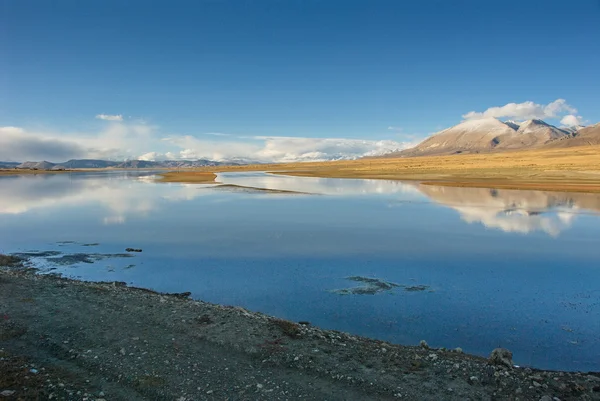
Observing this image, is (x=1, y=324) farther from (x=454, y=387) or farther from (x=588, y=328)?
(x=588, y=328)

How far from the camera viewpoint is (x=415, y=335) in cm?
1048

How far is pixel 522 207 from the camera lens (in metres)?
34.9

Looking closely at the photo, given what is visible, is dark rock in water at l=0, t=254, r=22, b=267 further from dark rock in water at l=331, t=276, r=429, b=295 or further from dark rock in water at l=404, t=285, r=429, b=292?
dark rock in water at l=404, t=285, r=429, b=292

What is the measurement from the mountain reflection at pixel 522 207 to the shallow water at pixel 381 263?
243mm

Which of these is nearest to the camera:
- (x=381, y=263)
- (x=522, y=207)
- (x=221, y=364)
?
(x=221, y=364)

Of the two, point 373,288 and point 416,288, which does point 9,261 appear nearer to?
point 373,288

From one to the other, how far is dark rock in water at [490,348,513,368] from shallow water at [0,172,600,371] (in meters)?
1.06

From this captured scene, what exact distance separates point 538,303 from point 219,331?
974cm

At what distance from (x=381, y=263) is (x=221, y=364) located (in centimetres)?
1042

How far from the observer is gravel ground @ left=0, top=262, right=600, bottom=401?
7.18m

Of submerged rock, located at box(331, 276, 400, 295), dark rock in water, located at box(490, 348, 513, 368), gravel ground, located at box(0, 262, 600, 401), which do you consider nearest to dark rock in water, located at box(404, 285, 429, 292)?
submerged rock, located at box(331, 276, 400, 295)

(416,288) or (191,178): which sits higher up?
(191,178)

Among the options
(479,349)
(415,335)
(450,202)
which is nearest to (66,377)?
(415,335)

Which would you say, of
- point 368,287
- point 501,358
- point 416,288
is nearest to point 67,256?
point 368,287
